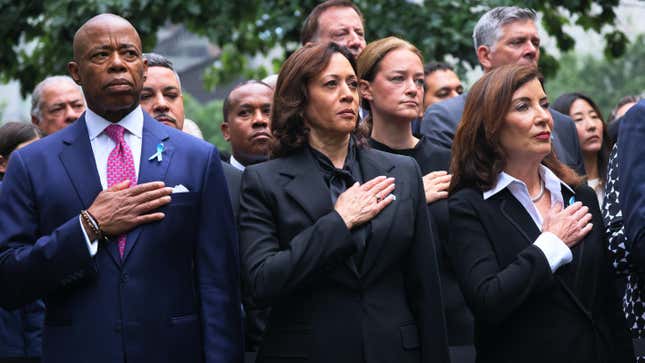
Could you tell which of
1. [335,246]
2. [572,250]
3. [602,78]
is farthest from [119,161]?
[602,78]

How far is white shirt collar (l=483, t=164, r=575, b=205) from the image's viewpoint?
18.1ft

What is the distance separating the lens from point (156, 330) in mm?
5008

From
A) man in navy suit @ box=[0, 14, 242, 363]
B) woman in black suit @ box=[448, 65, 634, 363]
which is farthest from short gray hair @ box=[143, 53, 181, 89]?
woman in black suit @ box=[448, 65, 634, 363]

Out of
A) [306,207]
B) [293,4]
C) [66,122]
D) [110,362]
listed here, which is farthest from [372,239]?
[293,4]

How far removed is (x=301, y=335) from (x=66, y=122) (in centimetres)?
371

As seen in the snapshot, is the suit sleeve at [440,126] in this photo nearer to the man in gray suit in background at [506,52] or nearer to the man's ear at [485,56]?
the man in gray suit in background at [506,52]

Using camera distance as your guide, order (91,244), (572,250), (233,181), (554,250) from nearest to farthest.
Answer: (91,244) → (554,250) → (572,250) → (233,181)

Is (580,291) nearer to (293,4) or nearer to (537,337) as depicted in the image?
(537,337)

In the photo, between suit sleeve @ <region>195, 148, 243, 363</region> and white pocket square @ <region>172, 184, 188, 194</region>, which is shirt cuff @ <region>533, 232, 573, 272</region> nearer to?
suit sleeve @ <region>195, 148, 243, 363</region>

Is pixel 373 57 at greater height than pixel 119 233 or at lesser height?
greater

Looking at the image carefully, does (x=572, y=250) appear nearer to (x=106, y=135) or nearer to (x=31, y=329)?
(x=106, y=135)

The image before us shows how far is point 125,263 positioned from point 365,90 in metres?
2.33

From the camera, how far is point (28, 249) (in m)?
4.94

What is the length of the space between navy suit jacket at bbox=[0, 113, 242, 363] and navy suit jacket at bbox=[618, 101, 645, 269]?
164 centimetres
